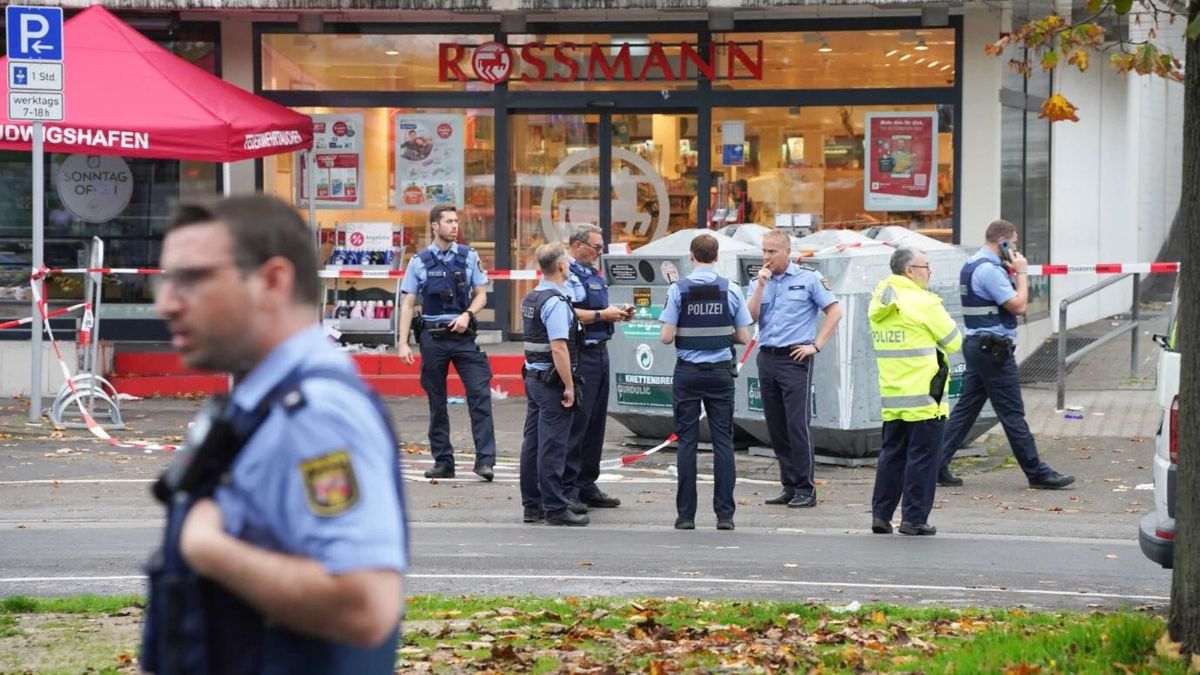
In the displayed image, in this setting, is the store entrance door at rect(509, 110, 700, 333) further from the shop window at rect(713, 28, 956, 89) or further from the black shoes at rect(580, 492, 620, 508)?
the black shoes at rect(580, 492, 620, 508)

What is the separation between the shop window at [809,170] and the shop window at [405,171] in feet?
8.96

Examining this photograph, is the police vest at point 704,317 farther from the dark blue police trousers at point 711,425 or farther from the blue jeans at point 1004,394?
the blue jeans at point 1004,394

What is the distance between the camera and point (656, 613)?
7.34 meters

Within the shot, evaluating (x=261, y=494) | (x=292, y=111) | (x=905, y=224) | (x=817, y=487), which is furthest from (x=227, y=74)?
(x=261, y=494)

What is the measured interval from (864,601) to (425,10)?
37.6 ft

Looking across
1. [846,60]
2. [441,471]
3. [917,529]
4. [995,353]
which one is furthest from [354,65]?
[917,529]

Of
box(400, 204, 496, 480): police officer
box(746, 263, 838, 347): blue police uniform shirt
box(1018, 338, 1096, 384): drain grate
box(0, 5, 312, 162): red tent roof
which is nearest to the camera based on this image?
box(746, 263, 838, 347): blue police uniform shirt

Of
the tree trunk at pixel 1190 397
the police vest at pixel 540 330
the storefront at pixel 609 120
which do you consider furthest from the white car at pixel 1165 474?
the storefront at pixel 609 120

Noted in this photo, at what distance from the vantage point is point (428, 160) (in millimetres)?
19422

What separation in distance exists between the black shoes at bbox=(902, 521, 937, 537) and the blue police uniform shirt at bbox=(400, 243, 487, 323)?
3.71 m

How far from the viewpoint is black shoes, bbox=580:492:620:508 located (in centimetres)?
1118

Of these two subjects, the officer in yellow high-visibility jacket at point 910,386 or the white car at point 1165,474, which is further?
the officer in yellow high-visibility jacket at point 910,386

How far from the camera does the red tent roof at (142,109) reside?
52.1ft

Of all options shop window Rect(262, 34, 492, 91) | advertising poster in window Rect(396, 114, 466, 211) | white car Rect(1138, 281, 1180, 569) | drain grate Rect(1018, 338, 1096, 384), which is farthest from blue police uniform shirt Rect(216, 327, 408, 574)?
shop window Rect(262, 34, 492, 91)
